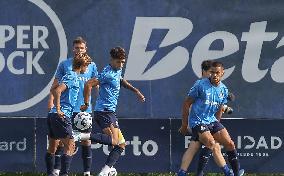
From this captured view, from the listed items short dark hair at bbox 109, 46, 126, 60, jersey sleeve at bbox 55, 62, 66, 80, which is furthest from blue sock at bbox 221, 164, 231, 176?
jersey sleeve at bbox 55, 62, 66, 80

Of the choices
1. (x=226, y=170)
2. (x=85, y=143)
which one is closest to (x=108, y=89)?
(x=85, y=143)

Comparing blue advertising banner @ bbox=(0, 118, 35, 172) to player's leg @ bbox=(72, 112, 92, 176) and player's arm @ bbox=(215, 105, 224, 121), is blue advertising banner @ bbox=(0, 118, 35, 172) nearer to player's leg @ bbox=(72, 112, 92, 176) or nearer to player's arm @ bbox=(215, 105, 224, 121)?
player's leg @ bbox=(72, 112, 92, 176)

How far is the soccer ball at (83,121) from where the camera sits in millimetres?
10977

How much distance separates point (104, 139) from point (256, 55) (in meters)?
2.66

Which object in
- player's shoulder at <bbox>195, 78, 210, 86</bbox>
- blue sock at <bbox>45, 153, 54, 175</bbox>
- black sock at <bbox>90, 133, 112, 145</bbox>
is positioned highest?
player's shoulder at <bbox>195, 78, 210, 86</bbox>

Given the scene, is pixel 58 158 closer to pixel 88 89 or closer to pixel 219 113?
pixel 88 89

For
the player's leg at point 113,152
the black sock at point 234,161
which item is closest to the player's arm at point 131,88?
the player's leg at point 113,152

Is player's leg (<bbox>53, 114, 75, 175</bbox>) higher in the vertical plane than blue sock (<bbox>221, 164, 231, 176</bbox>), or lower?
higher

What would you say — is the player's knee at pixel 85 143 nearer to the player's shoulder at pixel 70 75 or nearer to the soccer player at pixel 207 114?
the player's shoulder at pixel 70 75

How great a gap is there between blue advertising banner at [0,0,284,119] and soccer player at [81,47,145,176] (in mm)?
694

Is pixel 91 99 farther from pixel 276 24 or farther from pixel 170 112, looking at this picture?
pixel 276 24

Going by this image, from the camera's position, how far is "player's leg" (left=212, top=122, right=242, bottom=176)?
10.8 metres

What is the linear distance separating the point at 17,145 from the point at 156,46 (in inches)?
99.4

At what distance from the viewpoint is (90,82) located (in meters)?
10.9
